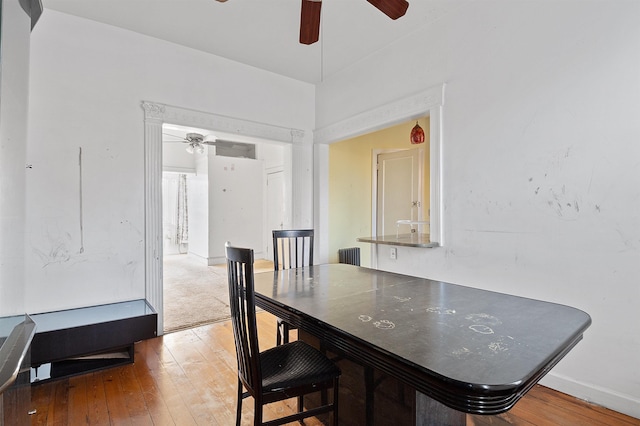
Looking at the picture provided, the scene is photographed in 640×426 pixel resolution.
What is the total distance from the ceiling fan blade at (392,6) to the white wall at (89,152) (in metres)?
2.31

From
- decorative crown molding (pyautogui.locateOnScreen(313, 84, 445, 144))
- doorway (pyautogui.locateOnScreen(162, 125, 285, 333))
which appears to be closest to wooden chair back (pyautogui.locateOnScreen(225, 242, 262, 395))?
decorative crown molding (pyautogui.locateOnScreen(313, 84, 445, 144))

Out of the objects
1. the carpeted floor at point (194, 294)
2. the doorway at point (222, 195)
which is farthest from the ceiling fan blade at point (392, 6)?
the doorway at point (222, 195)

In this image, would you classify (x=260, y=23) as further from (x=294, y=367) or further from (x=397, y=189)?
(x=397, y=189)

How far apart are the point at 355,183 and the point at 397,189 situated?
681mm

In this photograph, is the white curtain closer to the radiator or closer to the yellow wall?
the yellow wall

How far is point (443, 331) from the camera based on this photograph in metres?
1.17

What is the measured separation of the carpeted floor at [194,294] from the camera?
353cm

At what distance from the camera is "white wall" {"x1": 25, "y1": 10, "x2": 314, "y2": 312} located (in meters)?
2.69

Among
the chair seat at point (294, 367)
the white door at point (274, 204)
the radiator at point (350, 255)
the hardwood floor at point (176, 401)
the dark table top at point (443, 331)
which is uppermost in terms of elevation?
the white door at point (274, 204)

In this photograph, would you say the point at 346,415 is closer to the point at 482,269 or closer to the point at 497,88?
the point at 482,269

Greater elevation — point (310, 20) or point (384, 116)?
point (310, 20)

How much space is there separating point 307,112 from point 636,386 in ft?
13.2


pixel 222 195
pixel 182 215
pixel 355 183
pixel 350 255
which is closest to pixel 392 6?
pixel 350 255

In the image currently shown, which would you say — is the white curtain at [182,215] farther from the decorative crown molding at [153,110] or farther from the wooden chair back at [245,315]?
the wooden chair back at [245,315]
